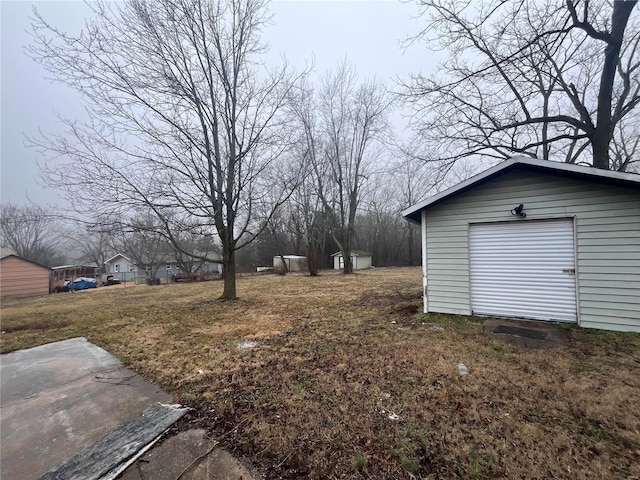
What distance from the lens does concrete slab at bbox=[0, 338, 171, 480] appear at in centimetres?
208

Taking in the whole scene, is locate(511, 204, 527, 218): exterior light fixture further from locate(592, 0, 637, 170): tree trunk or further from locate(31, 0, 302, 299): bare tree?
locate(31, 0, 302, 299): bare tree

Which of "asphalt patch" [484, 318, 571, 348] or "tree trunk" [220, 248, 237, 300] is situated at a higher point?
"tree trunk" [220, 248, 237, 300]

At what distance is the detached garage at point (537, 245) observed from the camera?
14.6 feet

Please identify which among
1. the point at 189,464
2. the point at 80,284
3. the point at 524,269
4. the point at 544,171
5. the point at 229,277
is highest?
the point at 544,171

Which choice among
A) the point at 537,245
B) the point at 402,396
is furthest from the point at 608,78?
the point at 402,396

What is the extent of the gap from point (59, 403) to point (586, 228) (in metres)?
8.13

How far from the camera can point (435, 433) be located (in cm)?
213

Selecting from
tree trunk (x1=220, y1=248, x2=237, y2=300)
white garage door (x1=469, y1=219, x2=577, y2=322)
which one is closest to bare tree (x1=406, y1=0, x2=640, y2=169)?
white garage door (x1=469, y1=219, x2=577, y2=322)

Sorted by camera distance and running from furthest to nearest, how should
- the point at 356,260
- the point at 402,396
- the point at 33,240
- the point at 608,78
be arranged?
the point at 33,240 < the point at 356,260 < the point at 608,78 < the point at 402,396

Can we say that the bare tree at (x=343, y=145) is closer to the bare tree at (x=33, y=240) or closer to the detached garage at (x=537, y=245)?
the detached garage at (x=537, y=245)

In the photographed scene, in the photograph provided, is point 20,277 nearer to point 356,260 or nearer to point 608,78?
point 356,260

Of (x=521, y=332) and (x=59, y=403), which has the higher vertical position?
(x=521, y=332)

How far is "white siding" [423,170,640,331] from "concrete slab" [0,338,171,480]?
19.6 feet

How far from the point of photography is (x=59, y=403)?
2.87m
